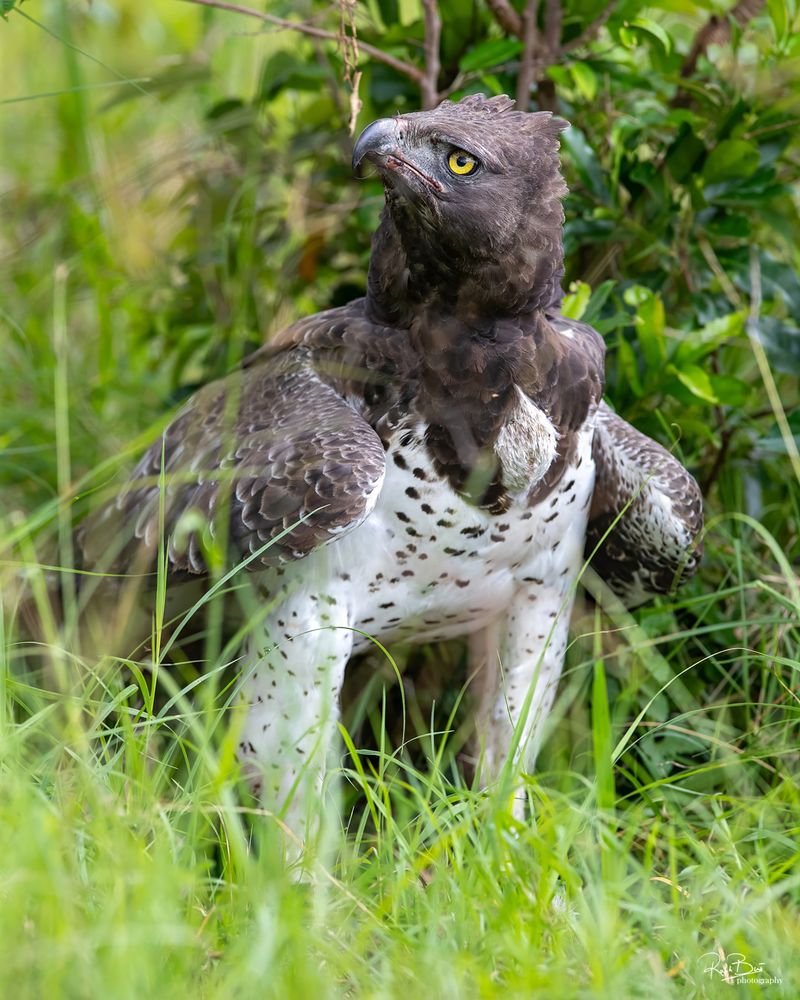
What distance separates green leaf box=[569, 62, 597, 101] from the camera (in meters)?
4.24

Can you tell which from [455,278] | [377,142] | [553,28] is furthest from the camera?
[553,28]

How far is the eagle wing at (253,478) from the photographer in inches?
128

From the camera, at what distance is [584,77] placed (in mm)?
4250

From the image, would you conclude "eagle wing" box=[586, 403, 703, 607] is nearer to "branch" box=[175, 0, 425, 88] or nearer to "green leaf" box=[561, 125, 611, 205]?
"green leaf" box=[561, 125, 611, 205]

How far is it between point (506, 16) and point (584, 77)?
0.34m

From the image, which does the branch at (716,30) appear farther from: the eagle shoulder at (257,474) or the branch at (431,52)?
the eagle shoulder at (257,474)

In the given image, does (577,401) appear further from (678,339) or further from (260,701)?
(260,701)

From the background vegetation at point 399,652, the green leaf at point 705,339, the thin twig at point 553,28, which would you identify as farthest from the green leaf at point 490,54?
the green leaf at point 705,339

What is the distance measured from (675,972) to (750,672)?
1.83 metres

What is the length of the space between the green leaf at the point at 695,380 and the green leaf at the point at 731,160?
2.19 feet

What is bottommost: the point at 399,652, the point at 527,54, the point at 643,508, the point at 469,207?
the point at 399,652

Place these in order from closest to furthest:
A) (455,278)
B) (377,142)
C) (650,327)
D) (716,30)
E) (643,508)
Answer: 1. (377,142)
2. (455,278)
3. (643,508)
4. (650,327)
5. (716,30)

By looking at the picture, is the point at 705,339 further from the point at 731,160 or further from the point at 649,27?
the point at 649,27
